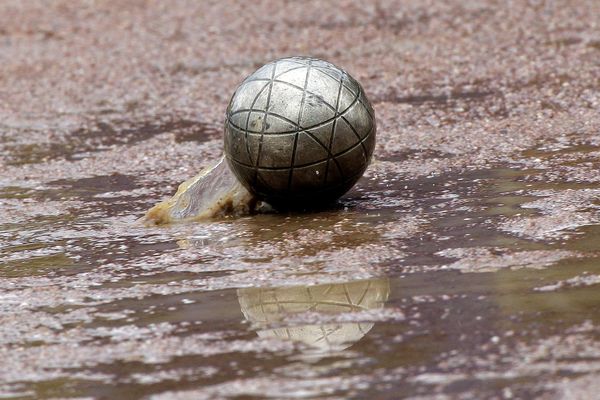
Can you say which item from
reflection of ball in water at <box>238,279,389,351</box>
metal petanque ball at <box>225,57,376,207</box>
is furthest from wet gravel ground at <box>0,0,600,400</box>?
metal petanque ball at <box>225,57,376,207</box>

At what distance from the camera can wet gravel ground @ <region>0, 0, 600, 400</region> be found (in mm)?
5312

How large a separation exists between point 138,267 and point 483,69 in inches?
273

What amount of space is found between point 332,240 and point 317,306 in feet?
4.23

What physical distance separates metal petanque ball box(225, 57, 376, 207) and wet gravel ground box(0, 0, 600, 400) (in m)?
0.30

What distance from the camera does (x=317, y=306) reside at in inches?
244

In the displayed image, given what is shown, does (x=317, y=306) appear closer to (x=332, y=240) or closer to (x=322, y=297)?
(x=322, y=297)

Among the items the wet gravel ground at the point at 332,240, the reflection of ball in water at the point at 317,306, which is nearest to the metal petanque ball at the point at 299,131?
the wet gravel ground at the point at 332,240

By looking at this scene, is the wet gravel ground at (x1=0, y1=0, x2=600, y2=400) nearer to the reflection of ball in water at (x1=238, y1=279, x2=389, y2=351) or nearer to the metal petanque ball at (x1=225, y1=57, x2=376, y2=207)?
the reflection of ball in water at (x1=238, y1=279, x2=389, y2=351)

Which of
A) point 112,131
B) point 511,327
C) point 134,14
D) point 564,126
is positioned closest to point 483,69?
point 564,126

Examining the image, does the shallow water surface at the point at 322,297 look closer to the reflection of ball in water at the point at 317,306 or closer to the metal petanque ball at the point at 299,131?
the reflection of ball in water at the point at 317,306

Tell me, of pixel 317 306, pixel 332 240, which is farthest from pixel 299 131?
pixel 317 306

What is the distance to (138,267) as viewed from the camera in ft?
23.7

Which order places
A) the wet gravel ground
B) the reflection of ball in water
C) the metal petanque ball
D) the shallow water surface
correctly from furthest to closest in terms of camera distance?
the metal petanque ball, the reflection of ball in water, the wet gravel ground, the shallow water surface

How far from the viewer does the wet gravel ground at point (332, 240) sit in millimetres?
5312
